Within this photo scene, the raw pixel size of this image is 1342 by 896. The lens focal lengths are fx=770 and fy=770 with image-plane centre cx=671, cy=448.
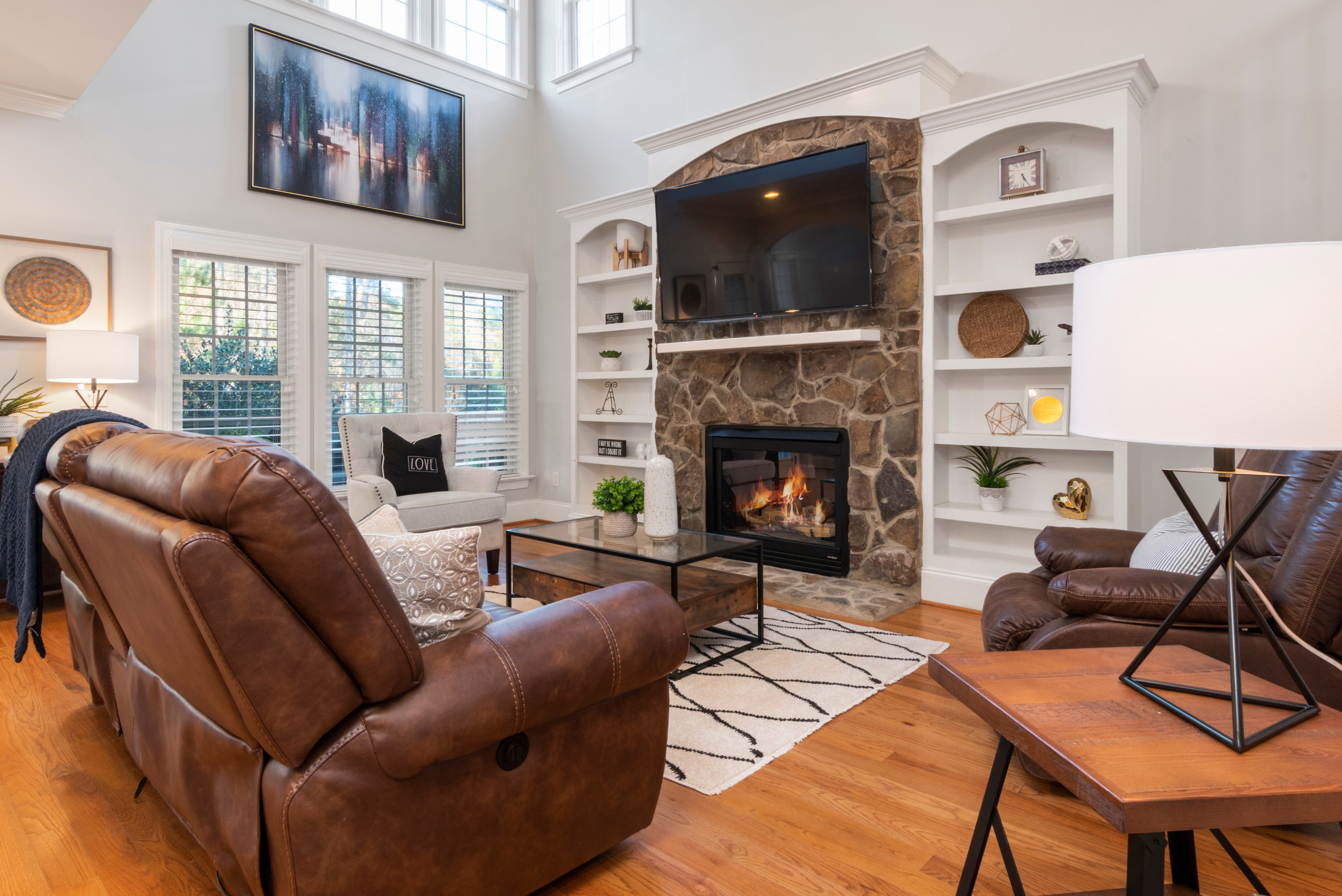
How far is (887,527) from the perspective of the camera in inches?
163

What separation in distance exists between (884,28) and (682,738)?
405cm

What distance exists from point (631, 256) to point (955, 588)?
317 centimetres

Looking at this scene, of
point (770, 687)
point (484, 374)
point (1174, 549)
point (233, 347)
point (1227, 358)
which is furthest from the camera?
point (484, 374)

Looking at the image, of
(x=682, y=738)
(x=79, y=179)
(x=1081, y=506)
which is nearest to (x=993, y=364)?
(x=1081, y=506)

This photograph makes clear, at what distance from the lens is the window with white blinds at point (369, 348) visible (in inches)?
214

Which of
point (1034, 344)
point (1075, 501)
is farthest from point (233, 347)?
point (1075, 501)

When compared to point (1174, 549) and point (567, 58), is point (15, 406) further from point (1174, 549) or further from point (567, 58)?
point (1174, 549)

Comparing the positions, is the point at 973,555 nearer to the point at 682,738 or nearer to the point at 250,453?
the point at 682,738

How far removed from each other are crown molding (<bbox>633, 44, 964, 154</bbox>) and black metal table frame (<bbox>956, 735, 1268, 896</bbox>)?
3626 mm

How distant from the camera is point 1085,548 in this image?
2.58 meters

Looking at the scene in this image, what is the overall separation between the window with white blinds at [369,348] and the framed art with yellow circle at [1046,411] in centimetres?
425

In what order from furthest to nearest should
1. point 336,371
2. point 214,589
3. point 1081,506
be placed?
point 336,371 → point 1081,506 → point 214,589

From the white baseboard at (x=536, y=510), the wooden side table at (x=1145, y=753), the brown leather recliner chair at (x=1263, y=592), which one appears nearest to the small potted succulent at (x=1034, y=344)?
the brown leather recliner chair at (x=1263, y=592)

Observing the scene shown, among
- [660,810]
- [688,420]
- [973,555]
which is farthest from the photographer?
[688,420]
